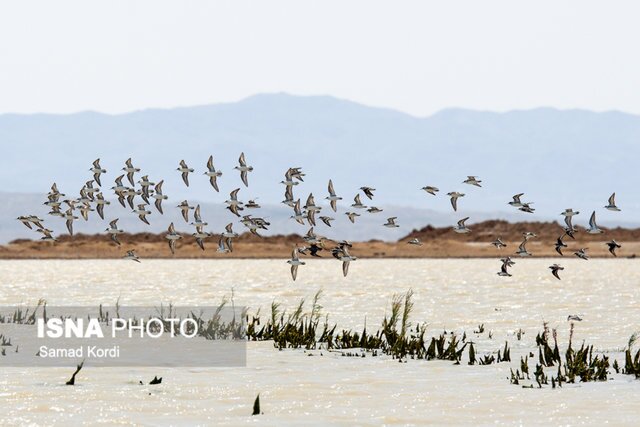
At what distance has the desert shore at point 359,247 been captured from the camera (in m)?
100

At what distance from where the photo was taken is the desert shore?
100438 mm

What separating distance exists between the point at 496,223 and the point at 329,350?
9701cm

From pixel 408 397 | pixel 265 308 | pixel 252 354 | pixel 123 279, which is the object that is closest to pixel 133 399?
pixel 408 397

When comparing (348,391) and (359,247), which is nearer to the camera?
(348,391)

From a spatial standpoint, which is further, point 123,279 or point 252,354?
point 123,279

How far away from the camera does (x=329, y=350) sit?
22438mm

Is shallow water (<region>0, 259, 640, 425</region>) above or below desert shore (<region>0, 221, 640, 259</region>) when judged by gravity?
below

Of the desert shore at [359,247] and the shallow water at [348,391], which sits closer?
the shallow water at [348,391]

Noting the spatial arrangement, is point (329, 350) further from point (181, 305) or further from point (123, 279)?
point (123, 279)

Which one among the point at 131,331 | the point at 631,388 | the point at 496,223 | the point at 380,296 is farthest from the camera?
the point at 496,223

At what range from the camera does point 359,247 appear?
346 ft

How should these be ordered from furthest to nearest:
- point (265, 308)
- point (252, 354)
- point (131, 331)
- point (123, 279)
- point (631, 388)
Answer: point (123, 279) < point (265, 308) < point (131, 331) < point (252, 354) < point (631, 388)

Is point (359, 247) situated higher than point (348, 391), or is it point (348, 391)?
point (359, 247)

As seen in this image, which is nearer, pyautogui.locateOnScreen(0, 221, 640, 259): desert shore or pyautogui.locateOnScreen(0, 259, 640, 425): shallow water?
pyautogui.locateOnScreen(0, 259, 640, 425): shallow water
